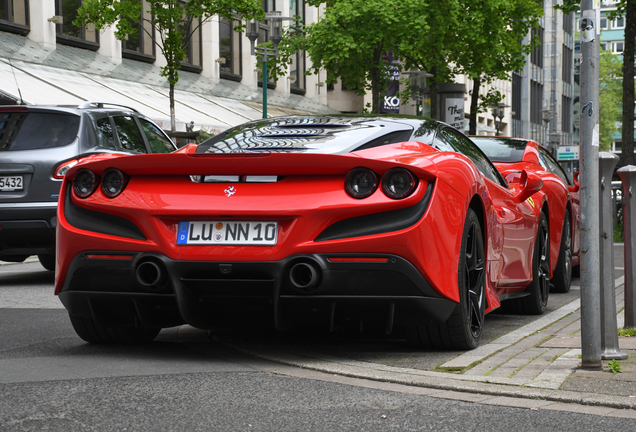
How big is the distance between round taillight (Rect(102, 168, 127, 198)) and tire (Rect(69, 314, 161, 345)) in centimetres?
82

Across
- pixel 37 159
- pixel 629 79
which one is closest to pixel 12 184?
pixel 37 159

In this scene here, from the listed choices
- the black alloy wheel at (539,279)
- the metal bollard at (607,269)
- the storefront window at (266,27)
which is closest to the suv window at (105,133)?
the black alloy wheel at (539,279)

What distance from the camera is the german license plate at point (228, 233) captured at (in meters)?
4.48

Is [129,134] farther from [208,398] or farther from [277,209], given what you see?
[208,398]

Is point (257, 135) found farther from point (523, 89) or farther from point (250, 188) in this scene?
point (523, 89)

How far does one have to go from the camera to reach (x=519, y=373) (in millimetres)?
4480

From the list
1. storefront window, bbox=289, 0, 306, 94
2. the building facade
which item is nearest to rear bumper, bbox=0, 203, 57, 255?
the building facade

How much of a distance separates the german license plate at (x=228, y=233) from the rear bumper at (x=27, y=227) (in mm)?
4440

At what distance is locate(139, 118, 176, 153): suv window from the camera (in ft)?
33.6

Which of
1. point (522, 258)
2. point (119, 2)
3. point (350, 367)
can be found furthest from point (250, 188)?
point (119, 2)

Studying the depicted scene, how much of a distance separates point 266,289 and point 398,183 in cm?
76

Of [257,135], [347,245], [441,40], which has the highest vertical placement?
[441,40]

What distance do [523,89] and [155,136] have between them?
6533cm

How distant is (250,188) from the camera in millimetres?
4559
